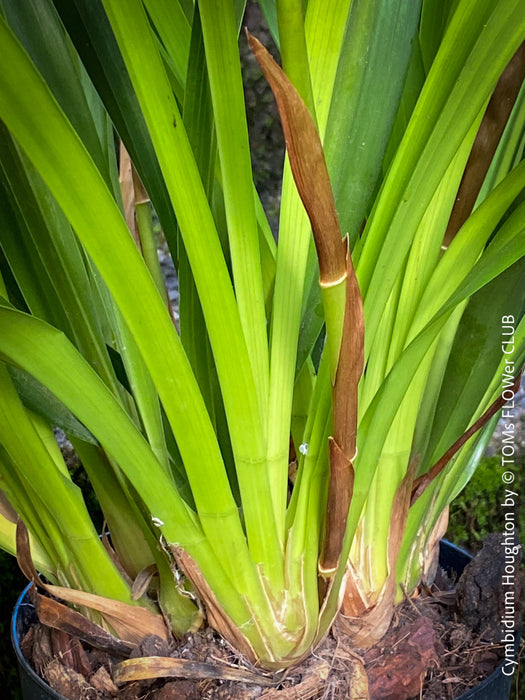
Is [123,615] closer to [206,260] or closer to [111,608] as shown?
[111,608]

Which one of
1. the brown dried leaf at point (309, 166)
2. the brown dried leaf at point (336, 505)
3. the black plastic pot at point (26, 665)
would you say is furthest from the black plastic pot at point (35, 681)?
the brown dried leaf at point (309, 166)

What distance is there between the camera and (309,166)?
0.25m

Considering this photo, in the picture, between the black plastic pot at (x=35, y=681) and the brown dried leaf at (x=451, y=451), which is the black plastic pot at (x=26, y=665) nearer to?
the black plastic pot at (x=35, y=681)

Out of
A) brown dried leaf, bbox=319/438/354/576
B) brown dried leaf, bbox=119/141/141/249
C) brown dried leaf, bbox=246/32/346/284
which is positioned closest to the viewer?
brown dried leaf, bbox=246/32/346/284

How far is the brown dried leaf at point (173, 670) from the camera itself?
14.9 inches

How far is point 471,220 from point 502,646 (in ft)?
0.86

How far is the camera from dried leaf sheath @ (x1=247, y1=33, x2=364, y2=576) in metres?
0.24

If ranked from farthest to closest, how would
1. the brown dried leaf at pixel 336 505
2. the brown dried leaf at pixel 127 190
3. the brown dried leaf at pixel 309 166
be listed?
the brown dried leaf at pixel 127 190, the brown dried leaf at pixel 336 505, the brown dried leaf at pixel 309 166

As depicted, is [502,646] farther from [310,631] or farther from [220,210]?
[220,210]

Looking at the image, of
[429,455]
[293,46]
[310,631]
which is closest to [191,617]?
[310,631]

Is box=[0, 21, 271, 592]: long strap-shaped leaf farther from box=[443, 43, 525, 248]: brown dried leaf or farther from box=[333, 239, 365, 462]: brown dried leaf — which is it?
box=[443, 43, 525, 248]: brown dried leaf

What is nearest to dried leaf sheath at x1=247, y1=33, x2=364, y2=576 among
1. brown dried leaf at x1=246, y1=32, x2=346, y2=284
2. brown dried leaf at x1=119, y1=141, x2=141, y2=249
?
brown dried leaf at x1=246, y1=32, x2=346, y2=284

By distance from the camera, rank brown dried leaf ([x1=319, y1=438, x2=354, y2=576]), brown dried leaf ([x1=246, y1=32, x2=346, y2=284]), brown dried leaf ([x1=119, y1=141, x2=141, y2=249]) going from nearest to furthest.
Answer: brown dried leaf ([x1=246, y1=32, x2=346, y2=284]) < brown dried leaf ([x1=319, y1=438, x2=354, y2=576]) < brown dried leaf ([x1=119, y1=141, x2=141, y2=249])

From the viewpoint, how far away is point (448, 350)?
46 centimetres
